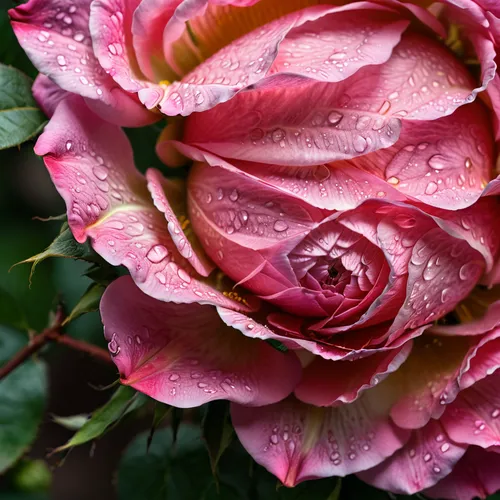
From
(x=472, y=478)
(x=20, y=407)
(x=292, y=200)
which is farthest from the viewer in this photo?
(x=20, y=407)

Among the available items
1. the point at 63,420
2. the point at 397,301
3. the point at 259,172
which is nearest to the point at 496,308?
the point at 397,301

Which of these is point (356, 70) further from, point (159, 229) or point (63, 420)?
point (63, 420)

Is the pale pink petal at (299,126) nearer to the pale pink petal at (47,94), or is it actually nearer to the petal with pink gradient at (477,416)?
the pale pink petal at (47,94)

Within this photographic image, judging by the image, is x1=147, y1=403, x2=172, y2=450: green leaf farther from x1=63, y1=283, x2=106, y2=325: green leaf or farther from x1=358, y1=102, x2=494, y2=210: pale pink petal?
x1=358, y1=102, x2=494, y2=210: pale pink petal

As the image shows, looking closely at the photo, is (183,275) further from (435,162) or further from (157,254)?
(435,162)

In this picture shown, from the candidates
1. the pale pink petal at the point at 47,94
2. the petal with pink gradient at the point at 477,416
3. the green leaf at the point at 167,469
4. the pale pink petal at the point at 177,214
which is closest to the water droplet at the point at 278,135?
the pale pink petal at the point at 177,214

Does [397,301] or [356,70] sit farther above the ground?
[356,70]

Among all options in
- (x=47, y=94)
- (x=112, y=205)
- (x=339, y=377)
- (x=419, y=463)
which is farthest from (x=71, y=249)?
(x=419, y=463)
